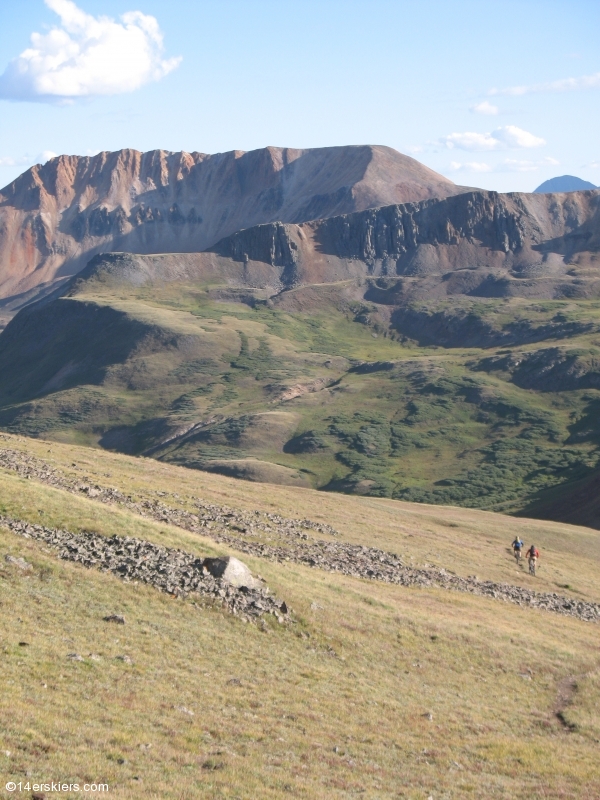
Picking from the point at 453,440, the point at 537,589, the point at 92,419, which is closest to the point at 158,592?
the point at 537,589

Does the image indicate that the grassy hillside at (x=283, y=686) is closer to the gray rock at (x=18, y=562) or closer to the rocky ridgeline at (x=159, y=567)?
the gray rock at (x=18, y=562)

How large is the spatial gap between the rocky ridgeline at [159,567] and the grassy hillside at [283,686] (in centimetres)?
75

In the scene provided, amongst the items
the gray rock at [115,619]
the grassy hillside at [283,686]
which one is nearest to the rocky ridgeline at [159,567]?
the grassy hillside at [283,686]

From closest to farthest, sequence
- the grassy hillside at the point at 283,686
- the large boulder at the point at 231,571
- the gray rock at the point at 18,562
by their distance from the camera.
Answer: the grassy hillside at the point at 283,686 → the gray rock at the point at 18,562 → the large boulder at the point at 231,571

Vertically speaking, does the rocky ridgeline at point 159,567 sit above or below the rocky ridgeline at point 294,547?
above

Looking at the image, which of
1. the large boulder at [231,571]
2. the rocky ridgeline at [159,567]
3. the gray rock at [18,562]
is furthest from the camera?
the large boulder at [231,571]

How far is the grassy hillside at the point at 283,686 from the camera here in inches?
736

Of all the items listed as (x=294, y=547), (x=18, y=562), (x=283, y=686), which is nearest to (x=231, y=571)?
(x=283, y=686)

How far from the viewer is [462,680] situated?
103 ft

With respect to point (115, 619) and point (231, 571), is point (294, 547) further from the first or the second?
point (115, 619)

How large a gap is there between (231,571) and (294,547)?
46.5 ft

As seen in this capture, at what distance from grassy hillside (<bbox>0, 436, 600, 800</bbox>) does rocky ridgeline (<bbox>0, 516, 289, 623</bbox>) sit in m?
0.75

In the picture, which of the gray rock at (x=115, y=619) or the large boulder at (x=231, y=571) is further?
the large boulder at (x=231, y=571)

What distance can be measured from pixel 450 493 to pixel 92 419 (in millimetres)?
92183
